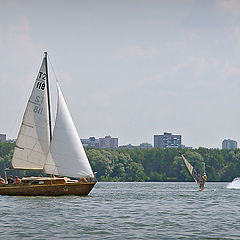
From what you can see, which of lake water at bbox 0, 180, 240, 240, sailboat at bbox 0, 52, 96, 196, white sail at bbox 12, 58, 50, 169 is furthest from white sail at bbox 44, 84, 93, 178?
lake water at bbox 0, 180, 240, 240

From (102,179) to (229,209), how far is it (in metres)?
134

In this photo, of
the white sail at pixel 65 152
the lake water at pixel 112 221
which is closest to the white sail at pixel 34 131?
the white sail at pixel 65 152

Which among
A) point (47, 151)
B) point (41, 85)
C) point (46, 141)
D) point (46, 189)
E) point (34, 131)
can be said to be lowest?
point (46, 189)

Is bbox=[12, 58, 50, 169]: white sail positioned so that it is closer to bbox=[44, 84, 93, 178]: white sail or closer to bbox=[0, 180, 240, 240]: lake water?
bbox=[44, 84, 93, 178]: white sail

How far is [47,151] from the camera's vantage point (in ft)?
216

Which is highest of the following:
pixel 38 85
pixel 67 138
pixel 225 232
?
pixel 38 85

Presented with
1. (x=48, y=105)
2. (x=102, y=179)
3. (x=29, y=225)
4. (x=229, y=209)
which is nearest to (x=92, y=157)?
(x=102, y=179)

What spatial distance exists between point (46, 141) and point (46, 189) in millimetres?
5077

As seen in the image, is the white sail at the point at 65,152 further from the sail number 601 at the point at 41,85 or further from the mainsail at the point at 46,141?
the sail number 601 at the point at 41,85

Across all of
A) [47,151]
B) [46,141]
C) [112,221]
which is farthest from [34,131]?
[112,221]

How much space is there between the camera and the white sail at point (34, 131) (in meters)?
66.1

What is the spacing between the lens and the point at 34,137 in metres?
66.3

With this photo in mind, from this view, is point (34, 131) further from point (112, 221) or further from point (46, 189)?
point (112, 221)

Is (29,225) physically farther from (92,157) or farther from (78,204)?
(92,157)
